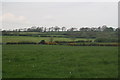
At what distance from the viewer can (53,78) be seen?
7762mm

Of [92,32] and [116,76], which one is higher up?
[92,32]

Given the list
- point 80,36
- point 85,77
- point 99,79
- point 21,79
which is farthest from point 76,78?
point 80,36

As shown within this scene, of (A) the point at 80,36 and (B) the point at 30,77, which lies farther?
(A) the point at 80,36

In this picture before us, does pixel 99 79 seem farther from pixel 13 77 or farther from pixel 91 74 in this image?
pixel 13 77

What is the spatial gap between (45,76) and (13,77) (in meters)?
1.47

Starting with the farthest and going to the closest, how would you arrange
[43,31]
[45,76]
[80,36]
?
[43,31]
[80,36]
[45,76]

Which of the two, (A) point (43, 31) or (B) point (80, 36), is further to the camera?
(A) point (43, 31)

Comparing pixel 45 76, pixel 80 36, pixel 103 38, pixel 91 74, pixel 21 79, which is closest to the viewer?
pixel 21 79

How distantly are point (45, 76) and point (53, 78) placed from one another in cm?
54

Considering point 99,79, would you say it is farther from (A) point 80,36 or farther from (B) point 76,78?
(A) point 80,36

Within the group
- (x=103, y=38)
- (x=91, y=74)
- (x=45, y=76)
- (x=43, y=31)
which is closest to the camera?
(x=45, y=76)

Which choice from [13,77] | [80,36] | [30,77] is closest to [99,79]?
[30,77]

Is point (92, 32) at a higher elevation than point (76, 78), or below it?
higher

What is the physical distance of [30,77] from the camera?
7.89 m
